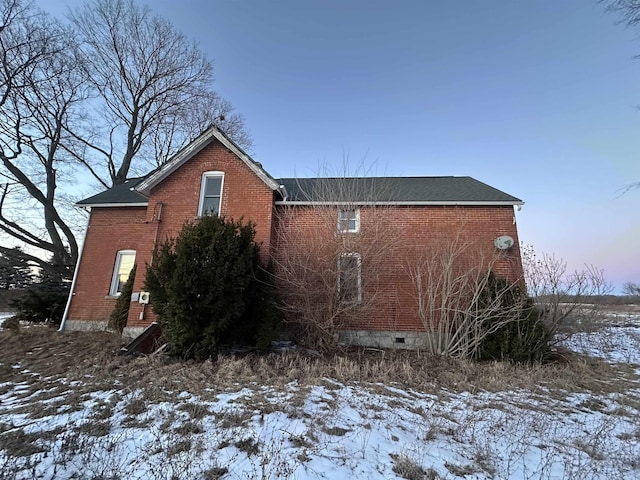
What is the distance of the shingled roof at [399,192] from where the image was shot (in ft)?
30.9

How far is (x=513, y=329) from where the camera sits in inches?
330

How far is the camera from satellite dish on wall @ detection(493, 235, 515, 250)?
33.7 feet

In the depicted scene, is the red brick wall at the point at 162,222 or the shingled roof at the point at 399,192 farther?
the red brick wall at the point at 162,222

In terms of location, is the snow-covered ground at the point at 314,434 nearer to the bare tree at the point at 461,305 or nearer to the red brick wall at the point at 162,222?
the bare tree at the point at 461,305

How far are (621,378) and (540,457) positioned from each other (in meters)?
6.27

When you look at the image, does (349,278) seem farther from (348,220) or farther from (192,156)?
(192,156)

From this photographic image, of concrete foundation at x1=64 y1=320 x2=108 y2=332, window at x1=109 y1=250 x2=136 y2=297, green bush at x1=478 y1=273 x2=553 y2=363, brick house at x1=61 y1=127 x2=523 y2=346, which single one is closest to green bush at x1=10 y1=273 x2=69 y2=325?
concrete foundation at x1=64 y1=320 x2=108 y2=332

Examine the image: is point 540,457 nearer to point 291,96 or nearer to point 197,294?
point 197,294

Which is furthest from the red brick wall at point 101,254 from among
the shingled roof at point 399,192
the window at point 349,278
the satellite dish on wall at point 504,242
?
the satellite dish on wall at point 504,242

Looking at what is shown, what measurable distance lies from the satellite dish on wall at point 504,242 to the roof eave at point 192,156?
8.02 meters

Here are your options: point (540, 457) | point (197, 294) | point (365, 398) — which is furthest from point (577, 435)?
point (197, 294)

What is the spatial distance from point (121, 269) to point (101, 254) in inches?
41.3

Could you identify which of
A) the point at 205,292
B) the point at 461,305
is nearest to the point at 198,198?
the point at 205,292

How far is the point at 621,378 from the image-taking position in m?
7.39
